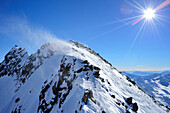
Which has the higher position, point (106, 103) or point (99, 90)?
point (99, 90)

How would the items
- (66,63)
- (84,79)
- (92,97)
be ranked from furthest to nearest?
(66,63), (84,79), (92,97)

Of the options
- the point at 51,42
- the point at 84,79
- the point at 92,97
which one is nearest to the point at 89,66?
the point at 84,79

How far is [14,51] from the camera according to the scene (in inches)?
3780

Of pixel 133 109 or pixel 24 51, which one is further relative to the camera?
pixel 24 51

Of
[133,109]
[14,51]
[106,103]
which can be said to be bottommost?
[106,103]

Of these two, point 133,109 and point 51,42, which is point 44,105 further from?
point 51,42

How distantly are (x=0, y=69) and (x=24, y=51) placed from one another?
88.8ft

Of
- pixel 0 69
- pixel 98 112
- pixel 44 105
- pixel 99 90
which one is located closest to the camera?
pixel 98 112

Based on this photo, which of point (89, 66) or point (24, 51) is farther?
point (24, 51)

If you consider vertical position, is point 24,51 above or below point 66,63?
above

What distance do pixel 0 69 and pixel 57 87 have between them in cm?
Result: 10115

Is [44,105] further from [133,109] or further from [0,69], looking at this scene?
[0,69]

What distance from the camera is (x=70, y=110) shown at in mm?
12906

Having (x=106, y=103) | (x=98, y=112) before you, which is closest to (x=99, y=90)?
(x=106, y=103)
